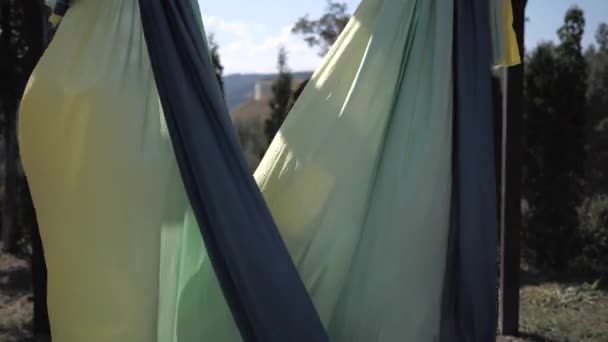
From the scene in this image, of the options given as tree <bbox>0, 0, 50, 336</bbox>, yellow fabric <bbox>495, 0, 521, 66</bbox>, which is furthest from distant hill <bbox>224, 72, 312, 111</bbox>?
yellow fabric <bbox>495, 0, 521, 66</bbox>

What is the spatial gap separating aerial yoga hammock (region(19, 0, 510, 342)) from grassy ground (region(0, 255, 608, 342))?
1811 millimetres

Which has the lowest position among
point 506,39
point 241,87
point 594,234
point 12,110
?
point 241,87

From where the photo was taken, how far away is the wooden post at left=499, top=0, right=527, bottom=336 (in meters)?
4.06

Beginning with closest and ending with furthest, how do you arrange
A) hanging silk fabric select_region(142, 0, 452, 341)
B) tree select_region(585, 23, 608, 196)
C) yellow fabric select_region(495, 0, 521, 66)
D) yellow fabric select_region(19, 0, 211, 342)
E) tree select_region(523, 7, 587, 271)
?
yellow fabric select_region(19, 0, 211, 342), hanging silk fabric select_region(142, 0, 452, 341), yellow fabric select_region(495, 0, 521, 66), tree select_region(523, 7, 587, 271), tree select_region(585, 23, 608, 196)

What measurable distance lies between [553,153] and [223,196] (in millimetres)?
4711

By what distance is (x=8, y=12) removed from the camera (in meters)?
7.15

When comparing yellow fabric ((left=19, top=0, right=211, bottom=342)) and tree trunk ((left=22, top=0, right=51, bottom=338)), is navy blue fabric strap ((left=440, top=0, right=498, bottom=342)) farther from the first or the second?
tree trunk ((left=22, top=0, right=51, bottom=338))

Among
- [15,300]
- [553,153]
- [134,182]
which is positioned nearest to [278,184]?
[134,182]

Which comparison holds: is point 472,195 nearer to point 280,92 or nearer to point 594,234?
point 594,234

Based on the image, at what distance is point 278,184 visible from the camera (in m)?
2.57

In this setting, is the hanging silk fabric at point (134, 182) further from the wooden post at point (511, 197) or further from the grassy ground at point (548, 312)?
the grassy ground at point (548, 312)

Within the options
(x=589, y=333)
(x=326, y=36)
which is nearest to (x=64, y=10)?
(x=589, y=333)

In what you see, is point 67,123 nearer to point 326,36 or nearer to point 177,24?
point 177,24

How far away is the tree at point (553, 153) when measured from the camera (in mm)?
6254
